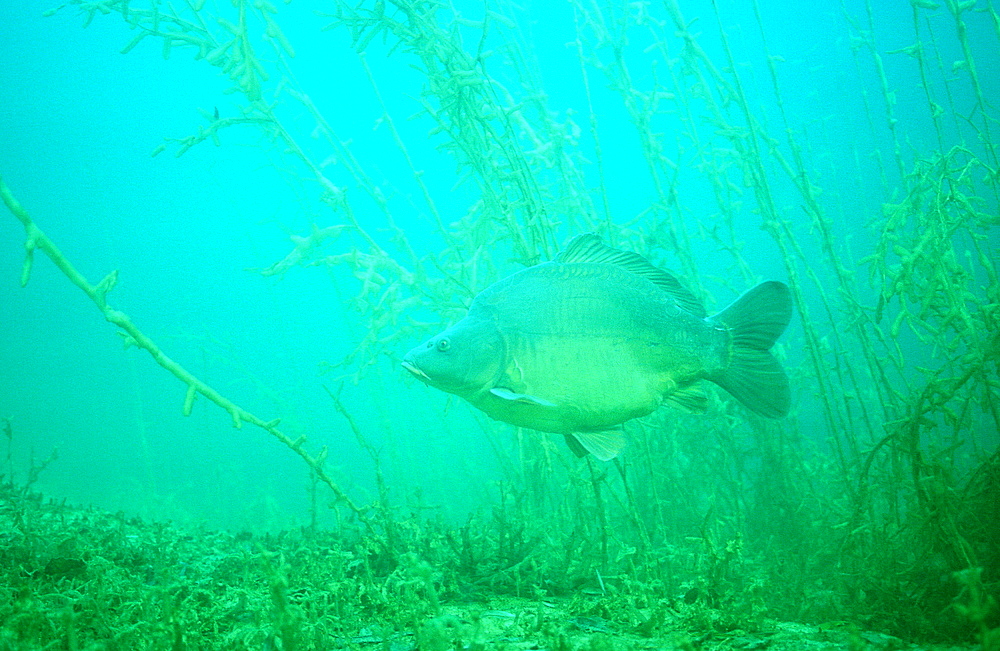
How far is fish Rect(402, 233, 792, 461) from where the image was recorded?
2615 mm

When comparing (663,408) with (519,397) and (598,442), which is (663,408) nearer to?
(598,442)

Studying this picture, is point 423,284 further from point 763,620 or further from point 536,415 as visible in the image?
point 763,620

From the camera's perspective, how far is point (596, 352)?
2.71m

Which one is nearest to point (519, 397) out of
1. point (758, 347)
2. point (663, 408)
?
point (758, 347)

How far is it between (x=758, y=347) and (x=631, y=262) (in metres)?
0.78

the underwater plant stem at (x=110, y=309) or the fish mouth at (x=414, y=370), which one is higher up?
the underwater plant stem at (x=110, y=309)

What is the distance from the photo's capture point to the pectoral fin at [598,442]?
2.61 m

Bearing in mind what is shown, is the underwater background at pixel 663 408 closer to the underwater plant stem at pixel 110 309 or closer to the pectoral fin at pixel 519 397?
the underwater plant stem at pixel 110 309

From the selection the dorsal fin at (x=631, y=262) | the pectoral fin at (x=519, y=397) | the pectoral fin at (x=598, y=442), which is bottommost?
the pectoral fin at (x=598, y=442)

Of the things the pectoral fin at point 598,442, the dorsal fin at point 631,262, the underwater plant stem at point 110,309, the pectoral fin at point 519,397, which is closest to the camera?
the pectoral fin at point 519,397

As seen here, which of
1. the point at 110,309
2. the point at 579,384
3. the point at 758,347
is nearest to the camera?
the point at 579,384

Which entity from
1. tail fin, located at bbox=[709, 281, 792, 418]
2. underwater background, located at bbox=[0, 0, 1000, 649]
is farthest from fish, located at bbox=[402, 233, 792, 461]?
underwater background, located at bbox=[0, 0, 1000, 649]

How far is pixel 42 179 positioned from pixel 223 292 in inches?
773

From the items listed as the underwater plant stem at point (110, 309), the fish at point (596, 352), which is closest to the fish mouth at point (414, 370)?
the fish at point (596, 352)
